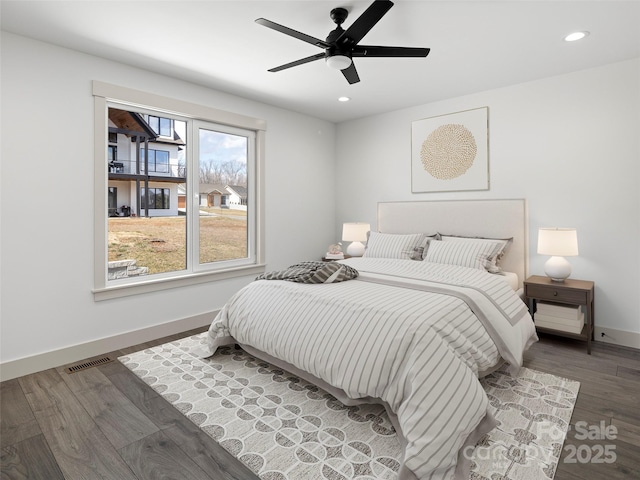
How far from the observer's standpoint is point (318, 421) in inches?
79.4

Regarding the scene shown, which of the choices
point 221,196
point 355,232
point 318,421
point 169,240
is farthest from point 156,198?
point 318,421

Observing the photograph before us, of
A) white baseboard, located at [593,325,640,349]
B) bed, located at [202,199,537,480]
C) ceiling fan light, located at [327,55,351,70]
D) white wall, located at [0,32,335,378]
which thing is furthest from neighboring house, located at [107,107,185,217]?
white baseboard, located at [593,325,640,349]

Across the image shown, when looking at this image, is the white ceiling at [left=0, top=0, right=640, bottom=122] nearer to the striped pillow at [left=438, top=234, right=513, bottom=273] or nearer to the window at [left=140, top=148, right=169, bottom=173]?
the window at [left=140, top=148, right=169, bottom=173]

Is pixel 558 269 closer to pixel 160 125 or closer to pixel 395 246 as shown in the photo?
pixel 395 246

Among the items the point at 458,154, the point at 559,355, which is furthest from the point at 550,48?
the point at 559,355

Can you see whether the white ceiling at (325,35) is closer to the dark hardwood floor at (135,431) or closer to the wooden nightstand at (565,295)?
the wooden nightstand at (565,295)

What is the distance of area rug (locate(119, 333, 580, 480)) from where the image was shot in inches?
65.4

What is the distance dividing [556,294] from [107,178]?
4.14m

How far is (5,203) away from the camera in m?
2.56

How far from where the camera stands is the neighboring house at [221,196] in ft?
12.6

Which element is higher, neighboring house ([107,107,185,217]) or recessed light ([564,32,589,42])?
recessed light ([564,32,589,42])

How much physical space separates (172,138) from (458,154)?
3.18 metres

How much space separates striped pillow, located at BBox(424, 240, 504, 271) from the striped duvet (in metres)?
0.33

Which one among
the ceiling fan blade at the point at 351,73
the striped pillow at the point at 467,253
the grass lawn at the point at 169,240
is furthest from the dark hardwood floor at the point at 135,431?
the ceiling fan blade at the point at 351,73
